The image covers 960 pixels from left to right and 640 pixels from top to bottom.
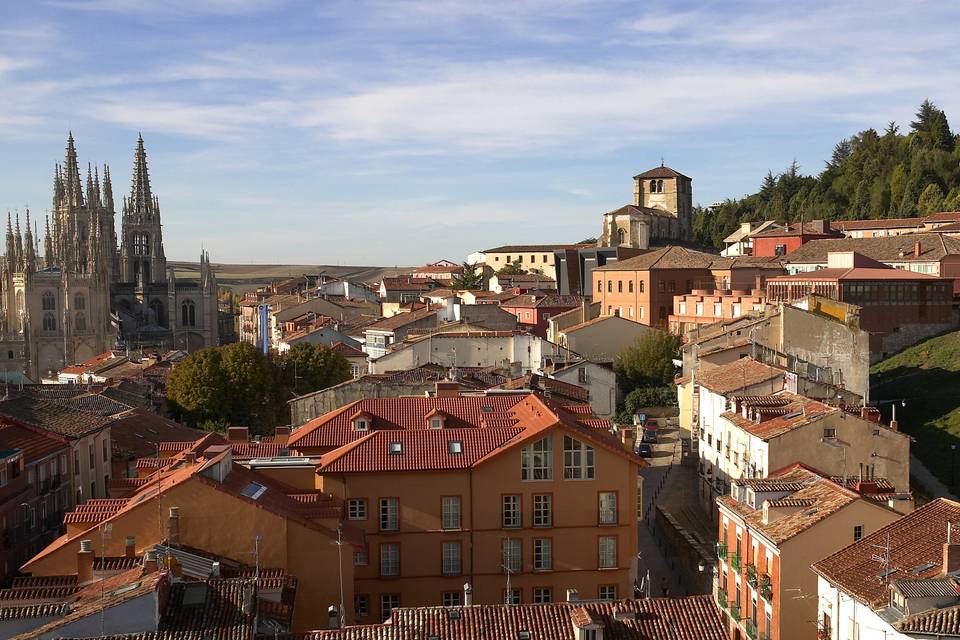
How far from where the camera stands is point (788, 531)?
25.4 meters

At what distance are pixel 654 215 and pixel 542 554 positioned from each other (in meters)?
101

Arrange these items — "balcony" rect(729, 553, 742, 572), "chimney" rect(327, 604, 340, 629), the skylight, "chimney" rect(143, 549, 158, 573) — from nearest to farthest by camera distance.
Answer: "chimney" rect(143, 549, 158, 573) → "chimney" rect(327, 604, 340, 629) → the skylight → "balcony" rect(729, 553, 742, 572)

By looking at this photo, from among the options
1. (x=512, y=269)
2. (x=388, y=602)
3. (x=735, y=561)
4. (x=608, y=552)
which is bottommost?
(x=388, y=602)

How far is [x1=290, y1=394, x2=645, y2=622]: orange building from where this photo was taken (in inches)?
1166

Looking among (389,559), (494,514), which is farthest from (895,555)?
(389,559)

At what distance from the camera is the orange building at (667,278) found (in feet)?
261

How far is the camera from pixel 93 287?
124m

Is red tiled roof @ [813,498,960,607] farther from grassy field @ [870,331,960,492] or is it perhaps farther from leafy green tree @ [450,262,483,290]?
leafy green tree @ [450,262,483,290]

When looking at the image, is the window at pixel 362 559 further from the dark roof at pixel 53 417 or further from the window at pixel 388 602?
the dark roof at pixel 53 417

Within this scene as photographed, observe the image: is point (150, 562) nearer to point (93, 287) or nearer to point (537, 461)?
point (537, 461)

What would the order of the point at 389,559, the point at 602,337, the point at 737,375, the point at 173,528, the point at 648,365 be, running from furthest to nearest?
the point at 602,337, the point at 648,365, the point at 737,375, the point at 389,559, the point at 173,528

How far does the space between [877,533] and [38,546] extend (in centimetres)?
2070

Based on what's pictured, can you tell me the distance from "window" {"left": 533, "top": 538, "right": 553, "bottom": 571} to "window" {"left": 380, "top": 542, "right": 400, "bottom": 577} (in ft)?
11.0

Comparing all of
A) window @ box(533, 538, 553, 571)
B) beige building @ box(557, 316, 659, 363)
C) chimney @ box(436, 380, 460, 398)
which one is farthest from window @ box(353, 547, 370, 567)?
beige building @ box(557, 316, 659, 363)
